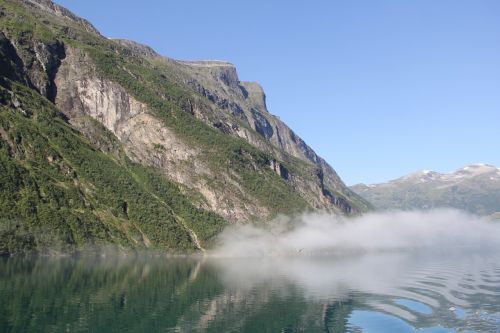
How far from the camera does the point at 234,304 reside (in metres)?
110

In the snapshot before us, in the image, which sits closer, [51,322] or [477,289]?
[51,322]

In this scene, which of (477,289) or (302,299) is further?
(477,289)

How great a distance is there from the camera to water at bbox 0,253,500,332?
85812mm

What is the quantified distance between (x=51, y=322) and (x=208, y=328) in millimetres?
24595

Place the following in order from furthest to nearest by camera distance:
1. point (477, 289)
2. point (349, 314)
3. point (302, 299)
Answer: point (477, 289), point (302, 299), point (349, 314)

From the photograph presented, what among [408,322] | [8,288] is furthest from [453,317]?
[8,288]

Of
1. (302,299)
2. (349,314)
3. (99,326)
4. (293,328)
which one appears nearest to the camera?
(99,326)

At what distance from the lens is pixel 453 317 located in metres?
97.8

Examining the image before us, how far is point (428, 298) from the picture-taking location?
122 metres

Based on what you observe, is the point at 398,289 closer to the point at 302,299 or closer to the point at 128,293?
the point at 302,299

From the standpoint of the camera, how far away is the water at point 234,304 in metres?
85.8

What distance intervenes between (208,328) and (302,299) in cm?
4165

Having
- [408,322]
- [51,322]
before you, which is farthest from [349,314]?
[51,322]

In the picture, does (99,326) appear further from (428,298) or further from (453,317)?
(428,298)
